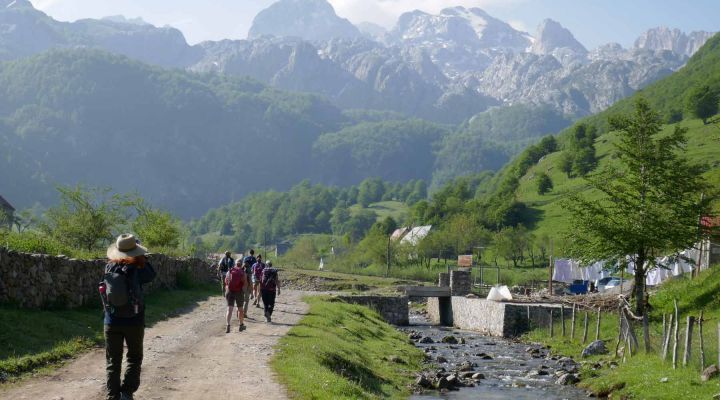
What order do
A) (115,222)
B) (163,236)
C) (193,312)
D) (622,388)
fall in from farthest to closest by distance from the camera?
(163,236) < (115,222) < (193,312) < (622,388)

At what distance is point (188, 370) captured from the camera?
64.1 feet

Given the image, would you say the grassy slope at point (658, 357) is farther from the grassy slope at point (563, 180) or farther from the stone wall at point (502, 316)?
the grassy slope at point (563, 180)

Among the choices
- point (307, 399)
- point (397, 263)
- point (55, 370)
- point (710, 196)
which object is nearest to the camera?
point (307, 399)

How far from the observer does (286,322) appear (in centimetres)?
3406

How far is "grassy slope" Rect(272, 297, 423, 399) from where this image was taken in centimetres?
1969

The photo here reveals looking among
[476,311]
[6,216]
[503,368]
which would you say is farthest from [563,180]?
[503,368]

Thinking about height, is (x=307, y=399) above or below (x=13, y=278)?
below

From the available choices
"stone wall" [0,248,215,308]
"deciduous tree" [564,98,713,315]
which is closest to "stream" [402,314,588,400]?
"deciduous tree" [564,98,713,315]

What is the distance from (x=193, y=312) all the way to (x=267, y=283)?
573 cm

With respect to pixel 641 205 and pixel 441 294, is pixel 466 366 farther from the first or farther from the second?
pixel 441 294

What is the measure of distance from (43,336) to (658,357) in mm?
21465

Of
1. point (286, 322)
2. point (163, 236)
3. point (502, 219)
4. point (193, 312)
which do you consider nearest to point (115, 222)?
point (163, 236)

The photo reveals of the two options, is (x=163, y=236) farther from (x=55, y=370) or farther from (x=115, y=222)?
(x=55, y=370)

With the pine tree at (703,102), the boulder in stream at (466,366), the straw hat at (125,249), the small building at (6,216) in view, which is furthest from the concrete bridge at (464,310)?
the pine tree at (703,102)
